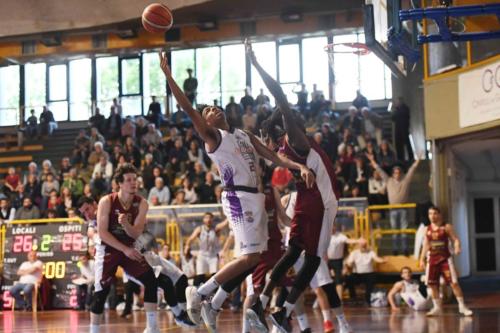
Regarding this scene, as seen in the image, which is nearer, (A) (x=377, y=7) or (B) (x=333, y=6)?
(A) (x=377, y=7)

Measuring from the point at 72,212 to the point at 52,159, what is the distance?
10022mm

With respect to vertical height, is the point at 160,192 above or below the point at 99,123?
below

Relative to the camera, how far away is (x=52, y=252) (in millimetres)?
19562

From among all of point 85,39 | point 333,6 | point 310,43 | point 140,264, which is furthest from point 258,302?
point 310,43

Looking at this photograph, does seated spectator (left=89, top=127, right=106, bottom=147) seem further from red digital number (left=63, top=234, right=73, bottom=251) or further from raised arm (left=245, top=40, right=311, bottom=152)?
raised arm (left=245, top=40, right=311, bottom=152)

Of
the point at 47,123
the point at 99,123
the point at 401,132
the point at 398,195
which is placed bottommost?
the point at 398,195

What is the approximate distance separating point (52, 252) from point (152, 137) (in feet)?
22.2

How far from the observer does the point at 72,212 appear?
65.6 feet

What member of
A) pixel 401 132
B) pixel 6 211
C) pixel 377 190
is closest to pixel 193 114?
pixel 377 190

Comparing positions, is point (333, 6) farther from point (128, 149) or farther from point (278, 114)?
point (278, 114)

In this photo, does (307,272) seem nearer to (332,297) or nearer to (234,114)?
(332,297)

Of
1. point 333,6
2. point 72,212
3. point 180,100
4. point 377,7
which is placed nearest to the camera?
point 180,100

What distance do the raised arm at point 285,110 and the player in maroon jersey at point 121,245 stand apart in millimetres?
1779

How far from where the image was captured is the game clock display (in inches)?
760
